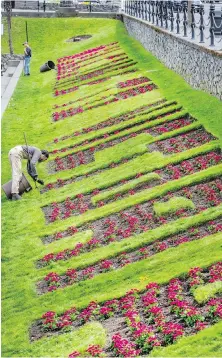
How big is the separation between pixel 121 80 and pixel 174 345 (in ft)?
70.5

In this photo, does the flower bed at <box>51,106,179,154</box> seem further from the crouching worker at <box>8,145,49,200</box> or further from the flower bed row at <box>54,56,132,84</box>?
the flower bed row at <box>54,56,132,84</box>

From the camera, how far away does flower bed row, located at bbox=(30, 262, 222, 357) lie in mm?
Answer: 10562

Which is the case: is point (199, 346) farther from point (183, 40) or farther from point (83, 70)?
point (83, 70)

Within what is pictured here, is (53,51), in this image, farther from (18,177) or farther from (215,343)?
(215,343)

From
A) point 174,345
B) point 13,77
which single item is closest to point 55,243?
point 174,345

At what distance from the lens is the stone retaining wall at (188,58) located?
2162 cm

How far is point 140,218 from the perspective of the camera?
15.7 m

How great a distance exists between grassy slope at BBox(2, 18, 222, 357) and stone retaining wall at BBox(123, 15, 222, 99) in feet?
1.15

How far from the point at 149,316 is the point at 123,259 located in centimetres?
259

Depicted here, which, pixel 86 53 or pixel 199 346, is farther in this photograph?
pixel 86 53

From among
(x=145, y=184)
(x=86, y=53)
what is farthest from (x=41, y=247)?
(x=86, y=53)

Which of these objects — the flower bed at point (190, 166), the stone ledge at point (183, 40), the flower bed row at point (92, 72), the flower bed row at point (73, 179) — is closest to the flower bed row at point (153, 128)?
the flower bed row at point (73, 179)

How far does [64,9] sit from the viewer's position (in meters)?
53.5

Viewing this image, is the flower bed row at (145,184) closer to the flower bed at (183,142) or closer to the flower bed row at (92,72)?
the flower bed at (183,142)
